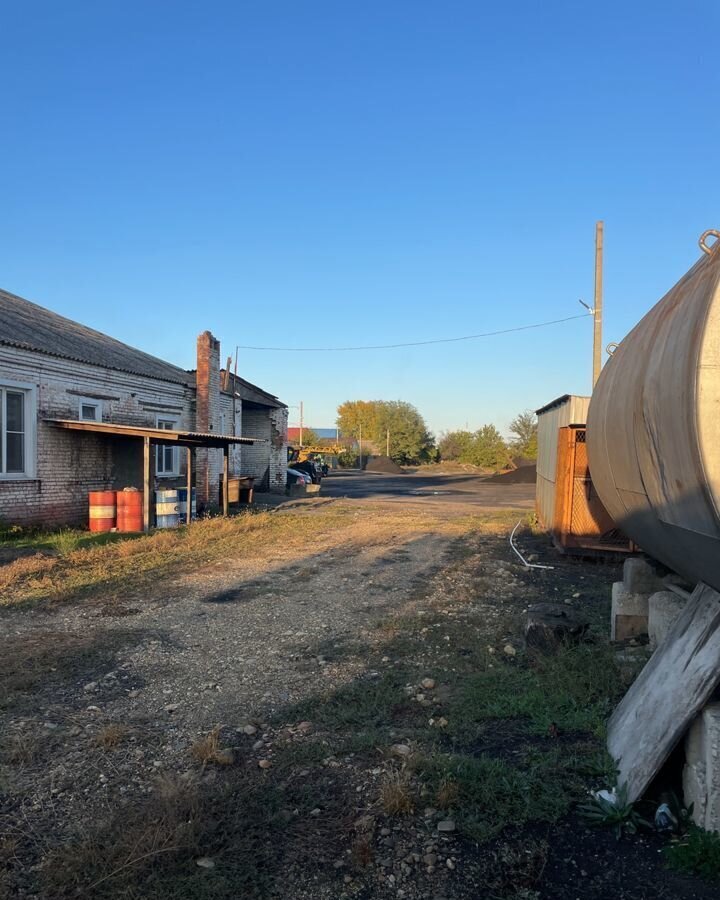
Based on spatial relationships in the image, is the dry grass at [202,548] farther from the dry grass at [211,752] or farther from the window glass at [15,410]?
the dry grass at [211,752]

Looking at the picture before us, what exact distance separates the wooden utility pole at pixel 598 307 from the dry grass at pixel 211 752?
53.8ft

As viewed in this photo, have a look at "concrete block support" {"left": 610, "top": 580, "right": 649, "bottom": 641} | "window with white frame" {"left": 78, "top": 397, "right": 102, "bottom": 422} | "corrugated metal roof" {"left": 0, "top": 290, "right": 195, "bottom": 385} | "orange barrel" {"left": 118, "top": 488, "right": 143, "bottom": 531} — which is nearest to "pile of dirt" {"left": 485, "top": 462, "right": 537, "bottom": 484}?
"corrugated metal roof" {"left": 0, "top": 290, "right": 195, "bottom": 385}

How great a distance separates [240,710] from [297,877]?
1.80 metres

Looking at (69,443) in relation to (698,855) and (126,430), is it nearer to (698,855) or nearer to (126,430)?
(126,430)

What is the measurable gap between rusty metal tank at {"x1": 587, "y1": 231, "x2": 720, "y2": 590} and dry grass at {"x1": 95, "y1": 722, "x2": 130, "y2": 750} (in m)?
3.35

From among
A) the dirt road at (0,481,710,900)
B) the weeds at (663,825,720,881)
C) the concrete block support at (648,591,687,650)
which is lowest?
the dirt road at (0,481,710,900)

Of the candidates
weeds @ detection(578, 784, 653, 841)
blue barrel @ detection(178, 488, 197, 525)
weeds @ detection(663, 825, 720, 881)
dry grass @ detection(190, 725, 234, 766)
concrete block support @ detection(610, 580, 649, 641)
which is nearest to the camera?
weeds @ detection(663, 825, 720, 881)

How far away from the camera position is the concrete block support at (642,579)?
5504 mm

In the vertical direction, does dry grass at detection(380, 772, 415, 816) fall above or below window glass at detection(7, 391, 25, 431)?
below

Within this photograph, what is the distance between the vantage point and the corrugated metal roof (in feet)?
43.8

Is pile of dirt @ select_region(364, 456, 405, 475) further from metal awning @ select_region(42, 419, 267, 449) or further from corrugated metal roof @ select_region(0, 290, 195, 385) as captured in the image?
metal awning @ select_region(42, 419, 267, 449)

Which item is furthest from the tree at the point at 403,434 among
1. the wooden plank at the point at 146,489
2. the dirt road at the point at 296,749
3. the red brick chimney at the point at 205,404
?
the dirt road at the point at 296,749

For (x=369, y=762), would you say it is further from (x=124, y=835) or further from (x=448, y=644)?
(x=448, y=644)

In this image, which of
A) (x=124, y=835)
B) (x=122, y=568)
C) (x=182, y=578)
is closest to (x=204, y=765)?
(x=124, y=835)
